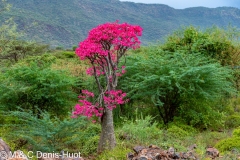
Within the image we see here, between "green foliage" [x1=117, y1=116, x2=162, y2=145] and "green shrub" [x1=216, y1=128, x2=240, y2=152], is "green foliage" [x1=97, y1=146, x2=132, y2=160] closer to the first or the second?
"green foliage" [x1=117, y1=116, x2=162, y2=145]

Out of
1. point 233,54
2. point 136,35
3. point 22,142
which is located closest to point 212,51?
point 233,54

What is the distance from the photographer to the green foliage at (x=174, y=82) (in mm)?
8306

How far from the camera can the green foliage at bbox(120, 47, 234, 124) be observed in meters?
8.31

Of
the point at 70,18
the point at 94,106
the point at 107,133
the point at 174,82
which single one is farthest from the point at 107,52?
the point at 70,18

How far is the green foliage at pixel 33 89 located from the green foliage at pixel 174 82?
6.41ft

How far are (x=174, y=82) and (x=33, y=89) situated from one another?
409cm

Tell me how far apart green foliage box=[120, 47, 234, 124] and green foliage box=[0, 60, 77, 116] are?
1955 mm

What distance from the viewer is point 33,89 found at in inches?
344

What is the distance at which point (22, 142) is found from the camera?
6613 mm

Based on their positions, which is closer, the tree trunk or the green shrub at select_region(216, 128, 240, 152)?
the tree trunk

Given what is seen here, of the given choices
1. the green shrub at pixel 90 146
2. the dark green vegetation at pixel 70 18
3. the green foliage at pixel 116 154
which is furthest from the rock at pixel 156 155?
the dark green vegetation at pixel 70 18

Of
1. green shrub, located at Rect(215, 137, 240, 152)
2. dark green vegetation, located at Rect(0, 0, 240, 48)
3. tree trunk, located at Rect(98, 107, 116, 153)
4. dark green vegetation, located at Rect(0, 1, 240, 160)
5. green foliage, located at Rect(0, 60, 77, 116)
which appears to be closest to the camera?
tree trunk, located at Rect(98, 107, 116, 153)

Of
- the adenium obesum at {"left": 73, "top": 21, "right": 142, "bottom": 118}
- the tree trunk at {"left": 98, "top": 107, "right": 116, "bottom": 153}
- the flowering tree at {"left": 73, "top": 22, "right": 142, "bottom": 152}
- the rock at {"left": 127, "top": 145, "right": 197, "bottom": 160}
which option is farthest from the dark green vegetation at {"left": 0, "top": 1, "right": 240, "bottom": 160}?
the rock at {"left": 127, "top": 145, "right": 197, "bottom": 160}

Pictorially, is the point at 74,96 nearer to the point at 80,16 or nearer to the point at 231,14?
the point at 80,16
